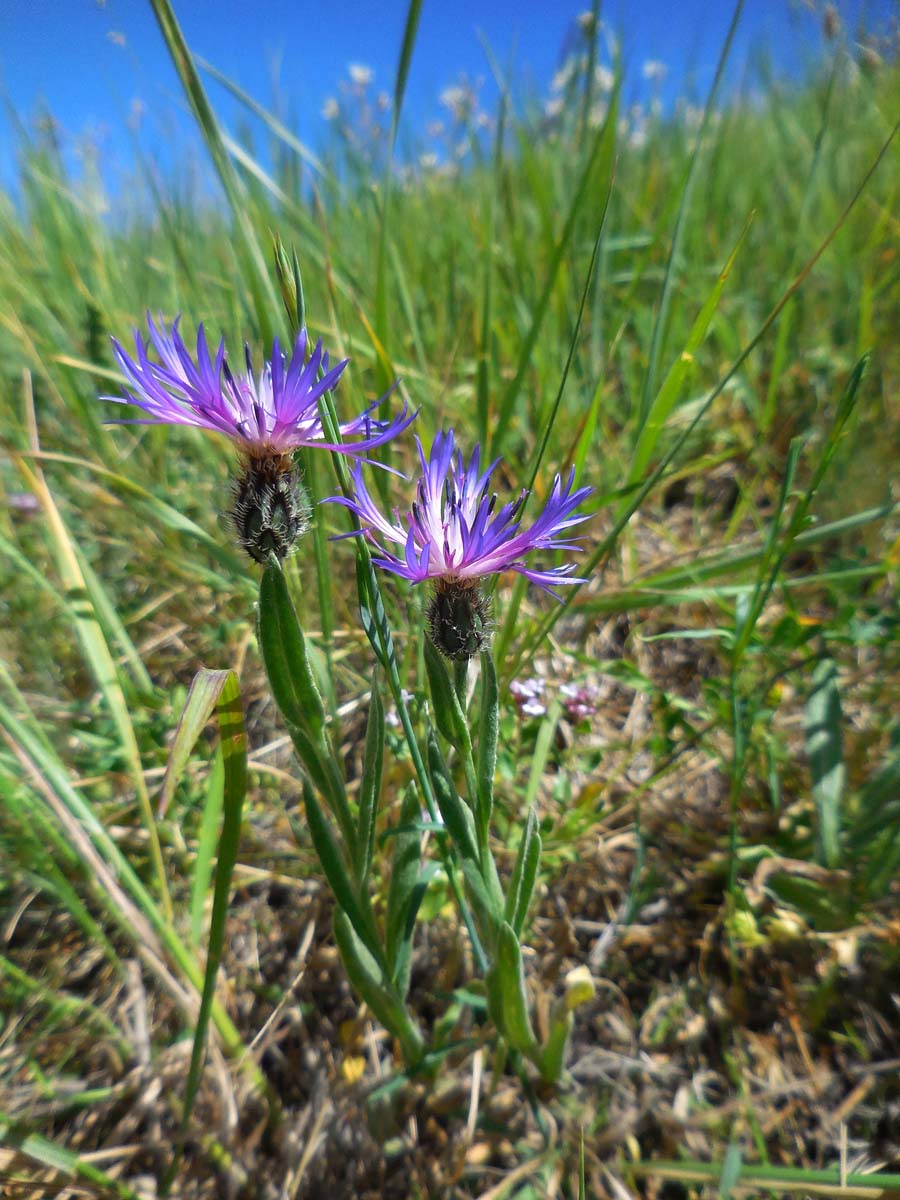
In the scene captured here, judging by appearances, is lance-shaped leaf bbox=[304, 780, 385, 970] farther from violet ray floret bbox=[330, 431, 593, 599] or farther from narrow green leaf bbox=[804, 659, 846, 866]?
narrow green leaf bbox=[804, 659, 846, 866]

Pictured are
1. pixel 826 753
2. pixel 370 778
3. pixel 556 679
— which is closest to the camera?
pixel 370 778

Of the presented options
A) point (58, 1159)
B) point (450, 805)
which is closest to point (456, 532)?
point (450, 805)

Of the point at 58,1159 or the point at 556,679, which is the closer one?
the point at 58,1159

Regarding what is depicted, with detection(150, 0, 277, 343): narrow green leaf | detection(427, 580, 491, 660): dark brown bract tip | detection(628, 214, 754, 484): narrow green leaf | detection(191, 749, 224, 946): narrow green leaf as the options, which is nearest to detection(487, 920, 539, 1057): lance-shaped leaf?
detection(427, 580, 491, 660): dark brown bract tip

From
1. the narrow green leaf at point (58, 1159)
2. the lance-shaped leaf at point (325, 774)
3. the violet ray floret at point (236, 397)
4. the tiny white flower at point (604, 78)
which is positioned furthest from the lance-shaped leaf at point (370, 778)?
the tiny white flower at point (604, 78)

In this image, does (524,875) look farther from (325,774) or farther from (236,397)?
(236,397)

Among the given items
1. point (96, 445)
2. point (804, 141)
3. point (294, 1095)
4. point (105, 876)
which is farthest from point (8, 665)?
point (804, 141)
